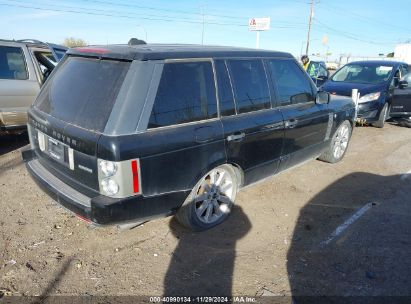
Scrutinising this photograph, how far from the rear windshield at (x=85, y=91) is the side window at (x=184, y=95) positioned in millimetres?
363

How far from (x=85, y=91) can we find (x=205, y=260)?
190 centimetres

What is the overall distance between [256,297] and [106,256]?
145cm

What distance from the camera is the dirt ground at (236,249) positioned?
2.97 metres

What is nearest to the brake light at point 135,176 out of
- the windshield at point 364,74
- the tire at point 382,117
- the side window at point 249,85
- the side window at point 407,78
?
the side window at point 249,85

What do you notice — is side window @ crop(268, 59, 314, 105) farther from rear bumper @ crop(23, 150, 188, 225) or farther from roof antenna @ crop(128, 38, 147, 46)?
rear bumper @ crop(23, 150, 188, 225)

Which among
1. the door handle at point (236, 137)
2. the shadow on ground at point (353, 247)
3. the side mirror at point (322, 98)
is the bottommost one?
the shadow on ground at point (353, 247)

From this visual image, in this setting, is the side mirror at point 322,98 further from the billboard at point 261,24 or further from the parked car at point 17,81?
the billboard at point 261,24

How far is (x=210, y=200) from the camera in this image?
150 inches

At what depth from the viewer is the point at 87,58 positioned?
10.9 feet

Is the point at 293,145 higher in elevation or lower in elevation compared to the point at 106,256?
higher

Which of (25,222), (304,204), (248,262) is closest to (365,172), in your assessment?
(304,204)

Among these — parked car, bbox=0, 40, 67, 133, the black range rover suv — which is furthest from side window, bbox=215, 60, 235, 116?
parked car, bbox=0, 40, 67, 133

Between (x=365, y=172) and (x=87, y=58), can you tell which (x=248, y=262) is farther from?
(x=365, y=172)

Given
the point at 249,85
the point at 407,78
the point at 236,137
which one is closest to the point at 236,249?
the point at 236,137
